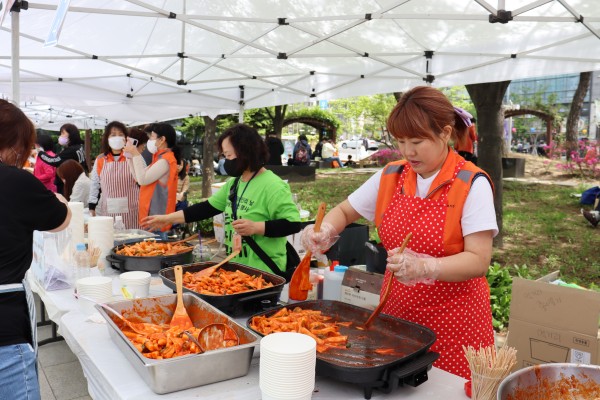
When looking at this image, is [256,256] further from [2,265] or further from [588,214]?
[588,214]

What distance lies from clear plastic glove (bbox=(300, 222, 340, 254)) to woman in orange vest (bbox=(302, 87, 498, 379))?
213 mm

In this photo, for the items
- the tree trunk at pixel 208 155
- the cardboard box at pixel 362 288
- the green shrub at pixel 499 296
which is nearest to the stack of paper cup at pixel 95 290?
the cardboard box at pixel 362 288

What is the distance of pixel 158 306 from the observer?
192 centimetres

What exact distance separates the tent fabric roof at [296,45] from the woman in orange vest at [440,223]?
252cm

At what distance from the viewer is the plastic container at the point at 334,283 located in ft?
7.54

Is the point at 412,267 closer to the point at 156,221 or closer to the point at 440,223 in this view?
the point at 440,223

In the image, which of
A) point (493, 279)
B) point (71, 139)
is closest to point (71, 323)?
point (493, 279)

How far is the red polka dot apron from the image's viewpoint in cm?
177

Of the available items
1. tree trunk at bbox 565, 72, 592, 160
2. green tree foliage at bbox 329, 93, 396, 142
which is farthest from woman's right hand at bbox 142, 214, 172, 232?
green tree foliage at bbox 329, 93, 396, 142

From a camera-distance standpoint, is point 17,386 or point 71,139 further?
point 71,139

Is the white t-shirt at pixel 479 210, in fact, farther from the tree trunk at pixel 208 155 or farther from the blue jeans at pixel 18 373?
the tree trunk at pixel 208 155

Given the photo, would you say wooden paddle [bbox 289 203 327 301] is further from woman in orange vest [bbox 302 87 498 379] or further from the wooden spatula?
the wooden spatula

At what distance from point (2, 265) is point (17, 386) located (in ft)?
1.37

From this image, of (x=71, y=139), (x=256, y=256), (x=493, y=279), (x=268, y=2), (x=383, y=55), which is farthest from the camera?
(x=71, y=139)
